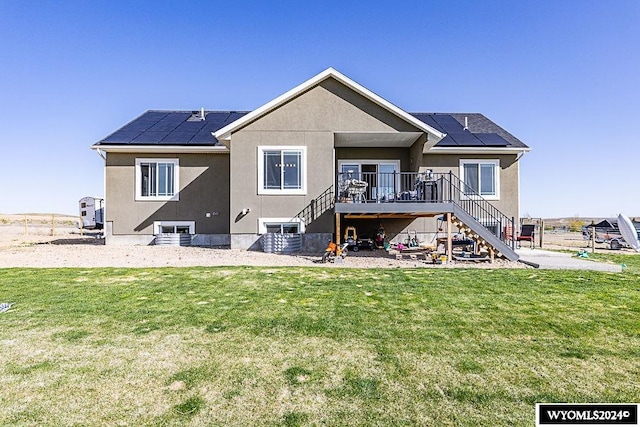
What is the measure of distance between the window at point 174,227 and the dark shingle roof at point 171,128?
3467 millimetres

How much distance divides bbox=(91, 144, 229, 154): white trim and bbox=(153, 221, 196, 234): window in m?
3.12

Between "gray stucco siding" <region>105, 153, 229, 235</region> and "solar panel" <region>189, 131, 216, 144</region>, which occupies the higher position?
"solar panel" <region>189, 131, 216, 144</region>

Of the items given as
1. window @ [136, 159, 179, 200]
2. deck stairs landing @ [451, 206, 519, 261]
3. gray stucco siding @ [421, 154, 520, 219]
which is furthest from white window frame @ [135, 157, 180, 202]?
deck stairs landing @ [451, 206, 519, 261]

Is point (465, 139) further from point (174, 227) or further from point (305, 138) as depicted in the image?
point (174, 227)

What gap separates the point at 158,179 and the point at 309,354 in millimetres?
13650

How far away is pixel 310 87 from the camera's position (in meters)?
13.0

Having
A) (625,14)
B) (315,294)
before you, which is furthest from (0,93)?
(625,14)

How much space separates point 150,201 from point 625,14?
1916 centimetres

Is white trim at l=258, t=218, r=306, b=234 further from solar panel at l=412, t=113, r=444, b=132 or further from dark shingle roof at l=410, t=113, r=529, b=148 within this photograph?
solar panel at l=412, t=113, r=444, b=132

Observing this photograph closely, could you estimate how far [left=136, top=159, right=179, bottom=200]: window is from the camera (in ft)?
48.4

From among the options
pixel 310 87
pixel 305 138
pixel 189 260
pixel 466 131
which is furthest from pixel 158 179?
pixel 466 131

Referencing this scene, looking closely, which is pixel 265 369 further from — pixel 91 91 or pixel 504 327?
pixel 91 91

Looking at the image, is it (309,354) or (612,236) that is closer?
(309,354)

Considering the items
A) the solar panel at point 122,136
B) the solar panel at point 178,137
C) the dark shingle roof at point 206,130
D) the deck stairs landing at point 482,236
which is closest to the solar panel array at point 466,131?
the dark shingle roof at point 206,130
